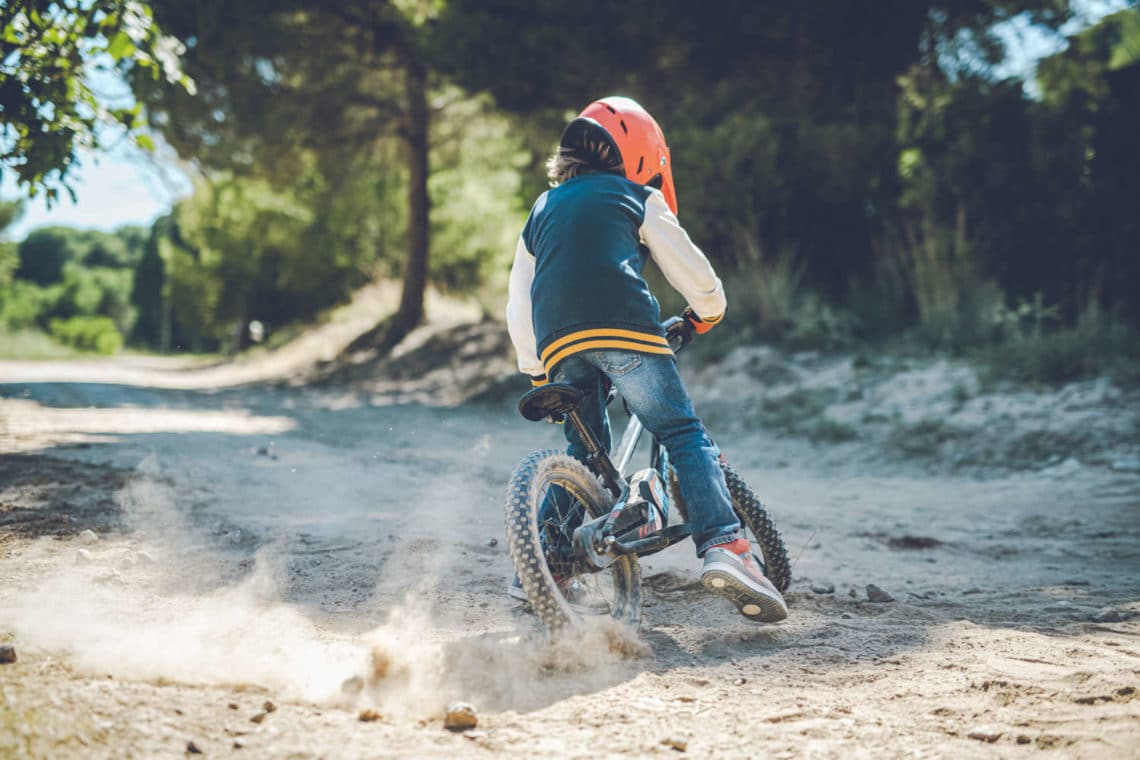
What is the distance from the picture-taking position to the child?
3.05 metres

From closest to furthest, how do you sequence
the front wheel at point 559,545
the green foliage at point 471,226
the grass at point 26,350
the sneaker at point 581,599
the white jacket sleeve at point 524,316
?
the front wheel at point 559,545 < the sneaker at point 581,599 < the white jacket sleeve at point 524,316 < the green foliage at point 471,226 < the grass at point 26,350

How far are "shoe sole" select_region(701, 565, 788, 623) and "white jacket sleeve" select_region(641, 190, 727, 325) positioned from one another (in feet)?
3.02

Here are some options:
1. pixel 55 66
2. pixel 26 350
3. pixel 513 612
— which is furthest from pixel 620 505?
pixel 26 350

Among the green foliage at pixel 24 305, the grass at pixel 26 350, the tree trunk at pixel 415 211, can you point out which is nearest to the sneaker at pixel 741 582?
the tree trunk at pixel 415 211

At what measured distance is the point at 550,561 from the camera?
3.13m

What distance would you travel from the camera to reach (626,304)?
10.0 ft

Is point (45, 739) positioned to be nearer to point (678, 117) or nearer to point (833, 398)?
point (833, 398)

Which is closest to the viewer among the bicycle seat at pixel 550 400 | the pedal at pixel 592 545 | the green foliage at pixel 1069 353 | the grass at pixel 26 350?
the bicycle seat at pixel 550 400

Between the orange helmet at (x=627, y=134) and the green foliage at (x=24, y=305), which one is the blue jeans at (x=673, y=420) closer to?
the orange helmet at (x=627, y=134)

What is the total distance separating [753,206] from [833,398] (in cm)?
339

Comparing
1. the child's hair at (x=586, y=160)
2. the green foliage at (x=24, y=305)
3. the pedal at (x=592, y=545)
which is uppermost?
the green foliage at (x=24, y=305)

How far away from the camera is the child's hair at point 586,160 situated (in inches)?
131

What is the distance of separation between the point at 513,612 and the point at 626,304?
1.21m

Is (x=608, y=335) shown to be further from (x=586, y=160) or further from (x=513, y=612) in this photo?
(x=513, y=612)
